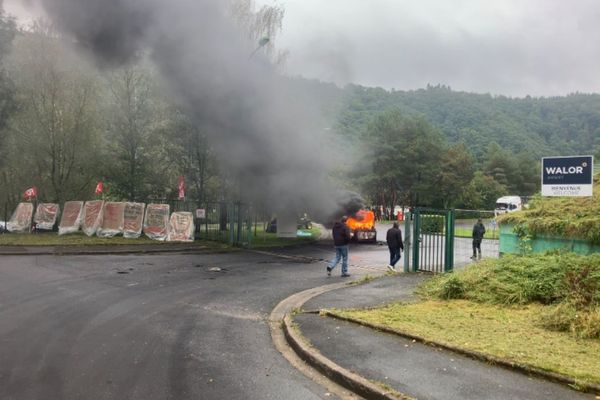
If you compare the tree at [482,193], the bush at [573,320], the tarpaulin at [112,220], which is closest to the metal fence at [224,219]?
the tarpaulin at [112,220]

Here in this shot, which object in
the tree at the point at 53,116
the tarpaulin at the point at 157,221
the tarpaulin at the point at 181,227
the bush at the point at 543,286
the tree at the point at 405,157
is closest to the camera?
the bush at the point at 543,286

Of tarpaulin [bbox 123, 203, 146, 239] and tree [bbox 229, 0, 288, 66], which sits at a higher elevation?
tree [bbox 229, 0, 288, 66]

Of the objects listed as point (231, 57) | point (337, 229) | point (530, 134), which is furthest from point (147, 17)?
point (530, 134)

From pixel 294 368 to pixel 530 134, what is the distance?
92376 millimetres

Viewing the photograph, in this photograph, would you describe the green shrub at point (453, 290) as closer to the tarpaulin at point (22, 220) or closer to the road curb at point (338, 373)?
the road curb at point (338, 373)

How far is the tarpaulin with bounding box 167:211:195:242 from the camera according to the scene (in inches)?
805

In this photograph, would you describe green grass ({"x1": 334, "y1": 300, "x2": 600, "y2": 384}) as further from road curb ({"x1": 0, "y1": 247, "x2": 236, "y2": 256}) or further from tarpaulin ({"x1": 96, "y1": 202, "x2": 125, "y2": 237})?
tarpaulin ({"x1": 96, "y1": 202, "x2": 125, "y2": 237})

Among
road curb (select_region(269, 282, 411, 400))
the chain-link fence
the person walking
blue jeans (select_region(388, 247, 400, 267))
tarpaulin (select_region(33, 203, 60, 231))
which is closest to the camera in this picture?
road curb (select_region(269, 282, 411, 400))

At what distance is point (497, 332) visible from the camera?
641 cm

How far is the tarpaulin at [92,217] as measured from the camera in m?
21.5

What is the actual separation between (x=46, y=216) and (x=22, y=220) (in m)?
1.31

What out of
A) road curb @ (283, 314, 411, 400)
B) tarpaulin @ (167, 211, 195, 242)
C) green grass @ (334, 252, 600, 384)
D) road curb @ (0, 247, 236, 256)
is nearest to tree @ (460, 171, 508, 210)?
tarpaulin @ (167, 211, 195, 242)

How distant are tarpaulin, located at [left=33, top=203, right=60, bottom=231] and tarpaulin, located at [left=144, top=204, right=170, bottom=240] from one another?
542cm

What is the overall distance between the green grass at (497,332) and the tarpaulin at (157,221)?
14.2 metres
